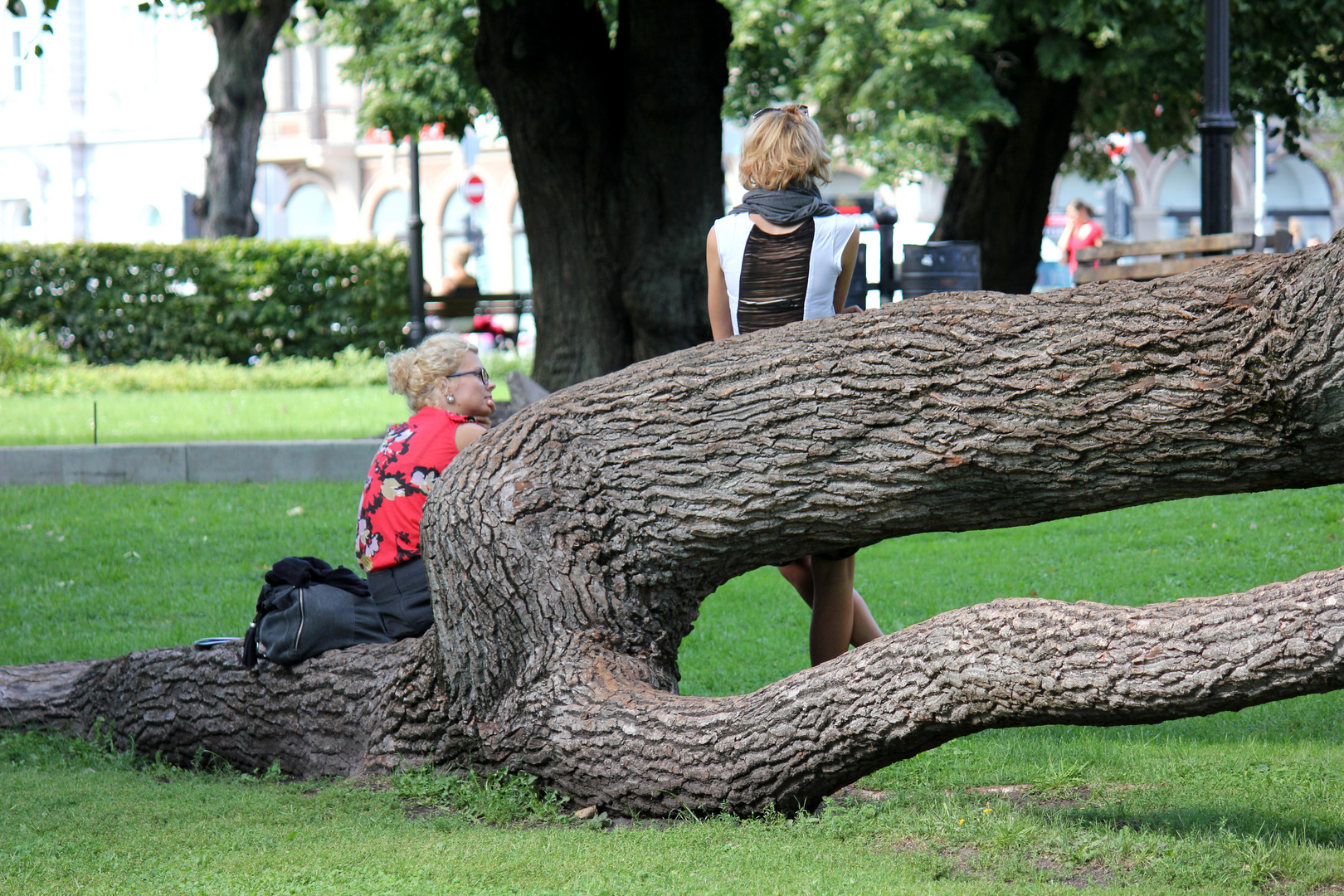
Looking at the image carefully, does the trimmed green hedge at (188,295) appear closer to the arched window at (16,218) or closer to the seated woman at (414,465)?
the seated woman at (414,465)

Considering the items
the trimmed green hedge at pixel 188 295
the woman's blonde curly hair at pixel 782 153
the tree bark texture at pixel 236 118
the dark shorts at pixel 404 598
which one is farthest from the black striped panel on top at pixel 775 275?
the tree bark texture at pixel 236 118

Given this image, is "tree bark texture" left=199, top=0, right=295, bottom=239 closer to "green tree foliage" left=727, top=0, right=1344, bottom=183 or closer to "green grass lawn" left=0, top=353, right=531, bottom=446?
"green grass lawn" left=0, top=353, right=531, bottom=446

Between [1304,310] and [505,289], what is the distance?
44357 millimetres

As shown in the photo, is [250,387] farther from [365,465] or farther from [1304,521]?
[1304,521]

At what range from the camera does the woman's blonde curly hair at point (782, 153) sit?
4457 mm

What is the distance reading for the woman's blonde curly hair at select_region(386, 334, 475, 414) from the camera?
491 cm

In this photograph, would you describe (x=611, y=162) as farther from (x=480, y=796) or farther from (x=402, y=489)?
(x=480, y=796)

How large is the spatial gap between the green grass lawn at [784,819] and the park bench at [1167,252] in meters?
4.07

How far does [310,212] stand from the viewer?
162ft

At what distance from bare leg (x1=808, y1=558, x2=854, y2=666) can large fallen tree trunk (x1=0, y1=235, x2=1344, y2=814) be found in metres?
0.47

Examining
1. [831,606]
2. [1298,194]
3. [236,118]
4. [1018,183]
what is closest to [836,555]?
[831,606]

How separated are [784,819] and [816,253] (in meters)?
1.80

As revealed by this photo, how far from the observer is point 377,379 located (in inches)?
696

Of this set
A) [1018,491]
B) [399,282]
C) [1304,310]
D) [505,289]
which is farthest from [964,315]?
[505,289]
